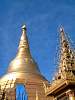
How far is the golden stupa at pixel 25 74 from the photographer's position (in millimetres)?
45656

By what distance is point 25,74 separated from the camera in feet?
157

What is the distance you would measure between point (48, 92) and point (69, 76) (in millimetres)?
2522

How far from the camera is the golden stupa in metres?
45.7

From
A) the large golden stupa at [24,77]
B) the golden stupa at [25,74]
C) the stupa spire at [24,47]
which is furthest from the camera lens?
the stupa spire at [24,47]

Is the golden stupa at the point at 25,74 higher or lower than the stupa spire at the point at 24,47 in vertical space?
lower

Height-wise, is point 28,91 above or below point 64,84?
above

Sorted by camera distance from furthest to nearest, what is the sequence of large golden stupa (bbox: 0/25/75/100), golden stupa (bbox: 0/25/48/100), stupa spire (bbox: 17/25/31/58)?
stupa spire (bbox: 17/25/31/58) → golden stupa (bbox: 0/25/48/100) → large golden stupa (bbox: 0/25/75/100)

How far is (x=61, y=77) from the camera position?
1936 cm

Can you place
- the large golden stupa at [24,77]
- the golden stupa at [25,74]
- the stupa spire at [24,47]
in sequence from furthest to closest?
the stupa spire at [24,47] → the golden stupa at [25,74] → the large golden stupa at [24,77]

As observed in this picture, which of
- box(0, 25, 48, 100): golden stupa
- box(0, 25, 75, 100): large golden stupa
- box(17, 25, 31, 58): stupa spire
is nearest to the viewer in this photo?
box(0, 25, 75, 100): large golden stupa

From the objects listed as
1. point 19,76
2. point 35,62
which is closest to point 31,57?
point 35,62

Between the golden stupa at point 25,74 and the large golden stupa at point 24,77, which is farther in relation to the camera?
the golden stupa at point 25,74

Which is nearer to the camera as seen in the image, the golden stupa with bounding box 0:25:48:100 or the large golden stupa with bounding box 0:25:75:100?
the large golden stupa with bounding box 0:25:75:100

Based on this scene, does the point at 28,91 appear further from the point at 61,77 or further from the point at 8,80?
the point at 61,77
